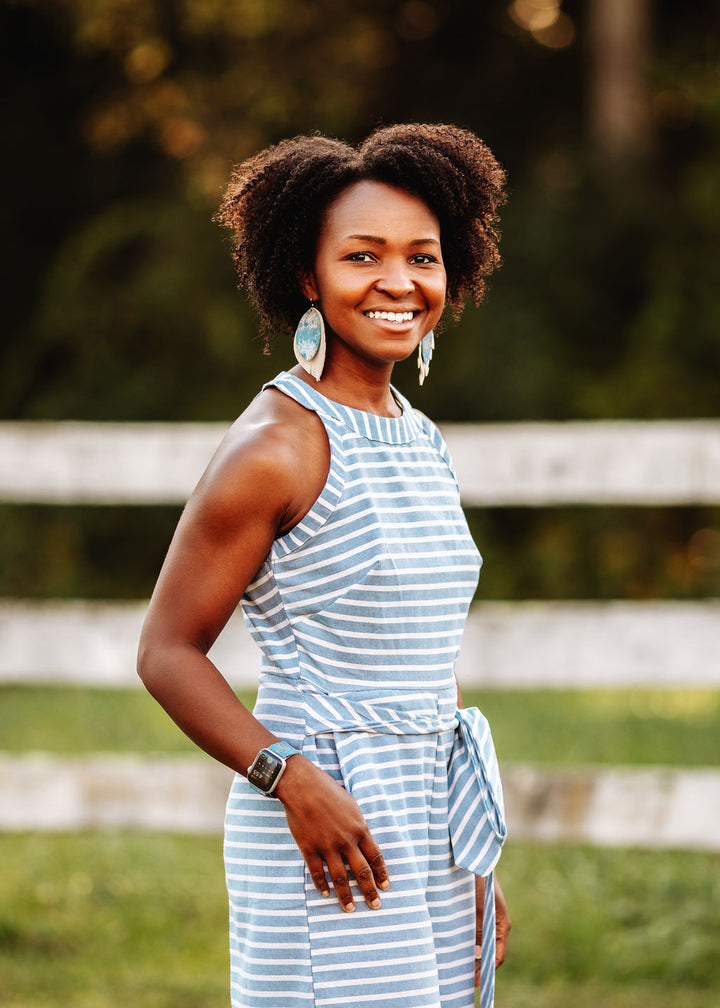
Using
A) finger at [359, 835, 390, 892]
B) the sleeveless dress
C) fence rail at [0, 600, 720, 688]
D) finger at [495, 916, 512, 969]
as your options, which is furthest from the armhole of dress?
fence rail at [0, 600, 720, 688]

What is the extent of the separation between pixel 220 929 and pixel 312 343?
2353mm

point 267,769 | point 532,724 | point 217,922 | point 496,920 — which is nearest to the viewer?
point 267,769

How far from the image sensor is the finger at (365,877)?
170 centimetres

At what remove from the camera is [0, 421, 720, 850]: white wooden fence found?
358cm

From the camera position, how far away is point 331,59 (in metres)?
7.61

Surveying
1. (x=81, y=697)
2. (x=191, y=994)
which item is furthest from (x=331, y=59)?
(x=191, y=994)

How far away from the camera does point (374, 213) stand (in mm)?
1879

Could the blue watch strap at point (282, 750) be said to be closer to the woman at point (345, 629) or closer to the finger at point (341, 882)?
the woman at point (345, 629)

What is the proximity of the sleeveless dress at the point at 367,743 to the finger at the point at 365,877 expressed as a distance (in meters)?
0.02

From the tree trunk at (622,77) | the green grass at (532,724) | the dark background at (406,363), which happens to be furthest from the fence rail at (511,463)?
the tree trunk at (622,77)

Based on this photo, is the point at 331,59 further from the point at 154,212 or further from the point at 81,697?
the point at 81,697

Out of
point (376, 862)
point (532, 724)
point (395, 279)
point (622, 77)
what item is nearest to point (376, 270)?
point (395, 279)

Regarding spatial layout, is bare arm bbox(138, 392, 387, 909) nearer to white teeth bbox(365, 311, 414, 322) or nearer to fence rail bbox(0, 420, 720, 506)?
white teeth bbox(365, 311, 414, 322)

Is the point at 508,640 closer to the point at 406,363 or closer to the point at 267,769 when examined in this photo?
the point at 267,769
